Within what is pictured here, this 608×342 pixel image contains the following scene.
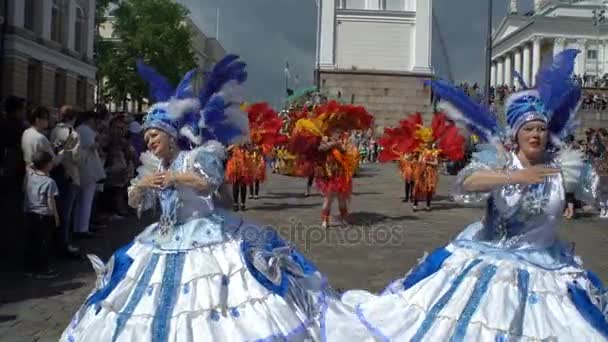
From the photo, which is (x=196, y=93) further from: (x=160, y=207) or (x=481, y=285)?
(x=481, y=285)

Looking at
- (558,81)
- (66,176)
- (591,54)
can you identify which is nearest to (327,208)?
(66,176)

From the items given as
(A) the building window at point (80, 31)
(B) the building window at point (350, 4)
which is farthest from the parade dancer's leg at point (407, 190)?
(A) the building window at point (80, 31)

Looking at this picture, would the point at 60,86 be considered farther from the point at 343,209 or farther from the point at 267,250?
the point at 267,250

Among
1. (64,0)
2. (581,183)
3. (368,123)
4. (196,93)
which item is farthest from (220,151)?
(64,0)

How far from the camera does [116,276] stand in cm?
421

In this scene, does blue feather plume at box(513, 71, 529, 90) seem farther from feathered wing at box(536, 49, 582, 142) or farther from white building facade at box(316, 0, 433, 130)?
white building facade at box(316, 0, 433, 130)

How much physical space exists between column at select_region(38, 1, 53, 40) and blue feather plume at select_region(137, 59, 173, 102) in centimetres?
3464

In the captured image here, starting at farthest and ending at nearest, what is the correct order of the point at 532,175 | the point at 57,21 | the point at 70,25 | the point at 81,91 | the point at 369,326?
the point at 81,91
the point at 70,25
the point at 57,21
the point at 369,326
the point at 532,175

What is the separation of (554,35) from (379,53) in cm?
3390

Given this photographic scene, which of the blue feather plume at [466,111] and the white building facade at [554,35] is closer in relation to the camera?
the blue feather plume at [466,111]

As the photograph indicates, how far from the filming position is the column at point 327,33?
3631 cm

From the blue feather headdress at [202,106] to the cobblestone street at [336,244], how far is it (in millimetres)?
1976

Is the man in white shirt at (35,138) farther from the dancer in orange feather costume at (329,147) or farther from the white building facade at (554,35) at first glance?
the white building facade at (554,35)

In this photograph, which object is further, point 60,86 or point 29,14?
point 60,86
